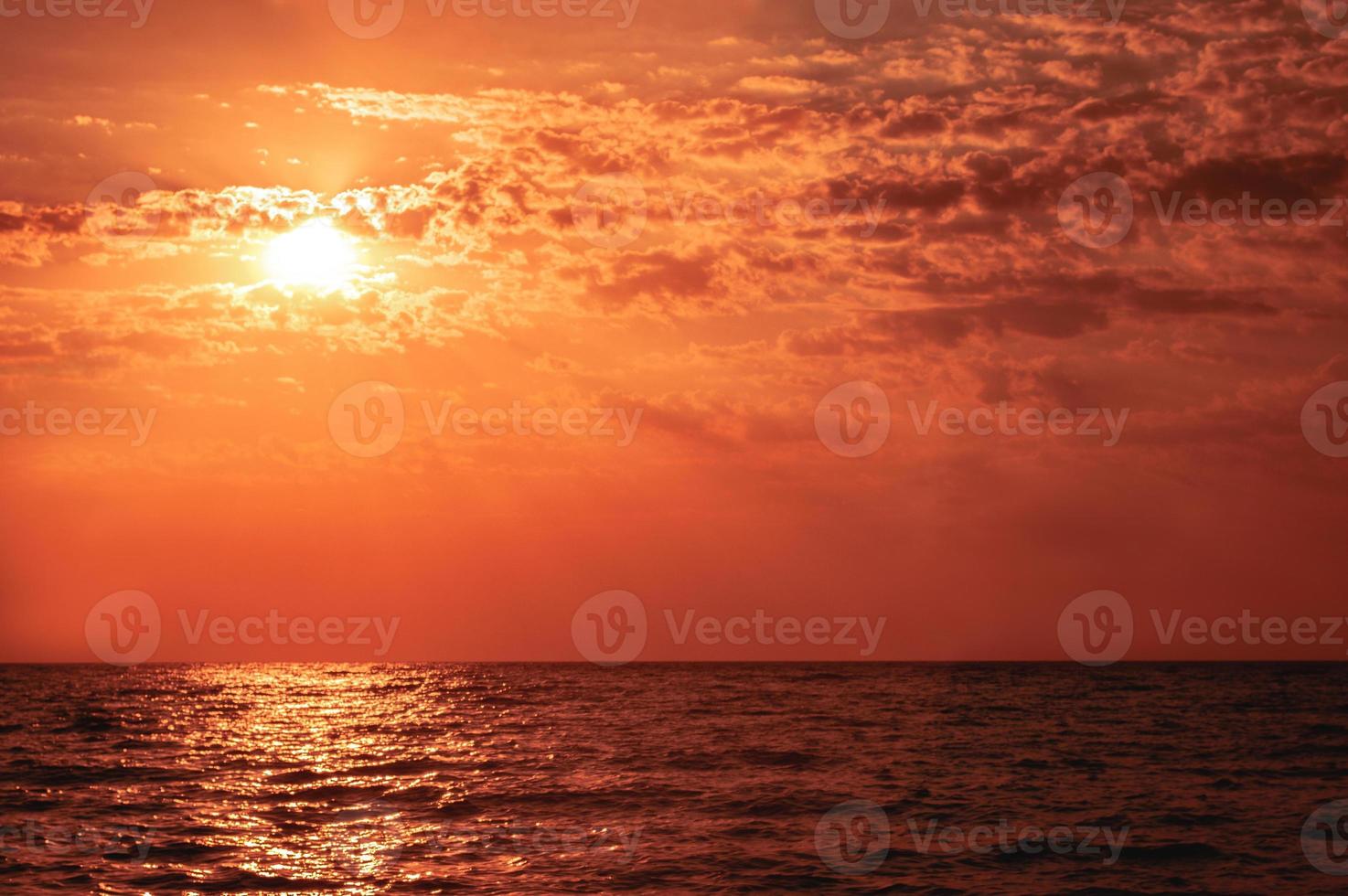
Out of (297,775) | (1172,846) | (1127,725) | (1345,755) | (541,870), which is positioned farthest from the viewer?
(1127,725)

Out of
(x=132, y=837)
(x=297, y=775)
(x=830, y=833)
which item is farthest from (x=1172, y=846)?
(x=297, y=775)

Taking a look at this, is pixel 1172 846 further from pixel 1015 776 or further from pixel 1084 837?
pixel 1015 776

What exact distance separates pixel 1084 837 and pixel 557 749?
20.5 meters

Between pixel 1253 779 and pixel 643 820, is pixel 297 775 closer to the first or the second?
pixel 643 820

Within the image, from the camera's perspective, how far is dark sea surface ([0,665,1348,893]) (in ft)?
70.7

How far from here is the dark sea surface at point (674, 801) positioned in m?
21.6

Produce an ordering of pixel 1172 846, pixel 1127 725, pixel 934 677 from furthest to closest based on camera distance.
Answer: pixel 934 677, pixel 1127 725, pixel 1172 846

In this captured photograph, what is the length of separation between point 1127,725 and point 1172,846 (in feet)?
96.9

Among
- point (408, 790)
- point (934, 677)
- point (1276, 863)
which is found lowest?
point (1276, 863)

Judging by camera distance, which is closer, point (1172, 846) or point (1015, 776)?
point (1172, 846)

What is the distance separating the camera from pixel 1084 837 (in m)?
24.8

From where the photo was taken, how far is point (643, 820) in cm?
2655

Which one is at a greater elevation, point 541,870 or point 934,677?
point 934,677

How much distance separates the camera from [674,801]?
95.3 feet
